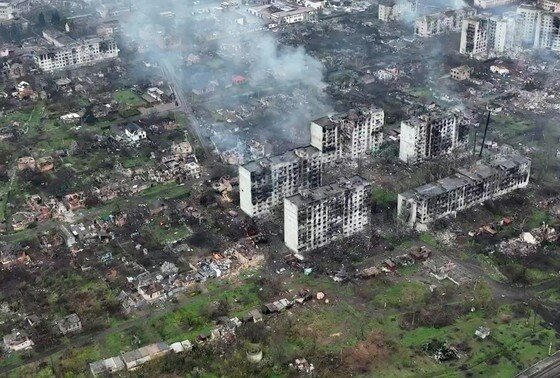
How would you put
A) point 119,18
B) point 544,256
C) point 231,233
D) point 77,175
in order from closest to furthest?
point 544,256 → point 231,233 → point 77,175 → point 119,18

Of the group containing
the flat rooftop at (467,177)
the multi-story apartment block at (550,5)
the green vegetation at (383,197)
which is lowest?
the green vegetation at (383,197)

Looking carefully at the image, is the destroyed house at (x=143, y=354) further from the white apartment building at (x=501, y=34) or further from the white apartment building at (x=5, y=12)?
the white apartment building at (x=5, y=12)

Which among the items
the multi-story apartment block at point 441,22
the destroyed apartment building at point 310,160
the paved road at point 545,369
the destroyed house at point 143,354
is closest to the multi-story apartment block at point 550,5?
the multi-story apartment block at point 441,22

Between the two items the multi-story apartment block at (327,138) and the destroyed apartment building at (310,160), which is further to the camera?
the multi-story apartment block at (327,138)

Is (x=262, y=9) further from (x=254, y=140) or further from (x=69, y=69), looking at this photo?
(x=254, y=140)

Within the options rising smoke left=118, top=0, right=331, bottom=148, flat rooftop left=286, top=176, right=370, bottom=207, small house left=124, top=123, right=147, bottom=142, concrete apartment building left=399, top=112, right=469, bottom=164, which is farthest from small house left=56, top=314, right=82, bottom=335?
concrete apartment building left=399, top=112, right=469, bottom=164

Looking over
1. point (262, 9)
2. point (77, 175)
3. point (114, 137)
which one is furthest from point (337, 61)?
point (77, 175)

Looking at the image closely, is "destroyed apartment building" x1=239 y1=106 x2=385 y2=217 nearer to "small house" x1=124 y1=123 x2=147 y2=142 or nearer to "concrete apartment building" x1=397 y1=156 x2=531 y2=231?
"concrete apartment building" x1=397 y1=156 x2=531 y2=231
